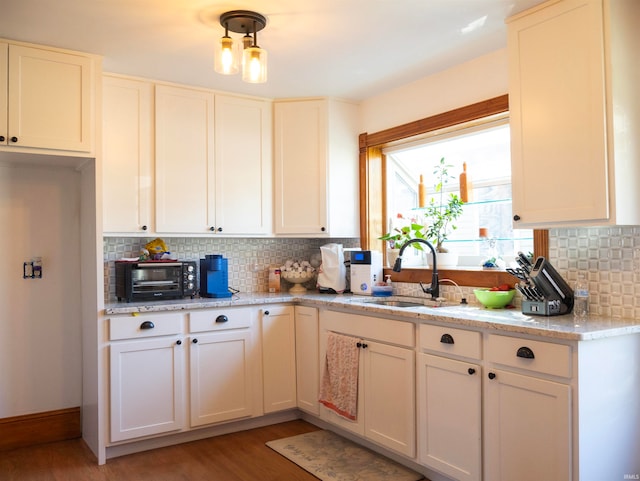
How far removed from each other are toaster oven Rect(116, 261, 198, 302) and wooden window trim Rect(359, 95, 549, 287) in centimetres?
135

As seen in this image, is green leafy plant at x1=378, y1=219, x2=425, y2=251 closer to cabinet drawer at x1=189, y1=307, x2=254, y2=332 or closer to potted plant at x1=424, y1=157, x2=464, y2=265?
potted plant at x1=424, y1=157, x2=464, y2=265

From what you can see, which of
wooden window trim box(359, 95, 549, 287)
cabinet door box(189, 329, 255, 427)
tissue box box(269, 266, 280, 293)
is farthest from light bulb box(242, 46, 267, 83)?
tissue box box(269, 266, 280, 293)

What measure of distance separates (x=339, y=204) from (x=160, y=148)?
1.34 meters

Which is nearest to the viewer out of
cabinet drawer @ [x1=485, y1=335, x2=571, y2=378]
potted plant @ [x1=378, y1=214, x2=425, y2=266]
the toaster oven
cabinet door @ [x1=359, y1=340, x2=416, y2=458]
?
cabinet drawer @ [x1=485, y1=335, x2=571, y2=378]

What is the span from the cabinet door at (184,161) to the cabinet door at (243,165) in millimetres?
69

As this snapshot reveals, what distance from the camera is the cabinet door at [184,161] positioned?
11.8 feet

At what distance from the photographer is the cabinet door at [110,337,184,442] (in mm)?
3168

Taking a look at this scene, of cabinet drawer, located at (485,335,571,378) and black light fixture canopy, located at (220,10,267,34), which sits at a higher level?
black light fixture canopy, located at (220,10,267,34)

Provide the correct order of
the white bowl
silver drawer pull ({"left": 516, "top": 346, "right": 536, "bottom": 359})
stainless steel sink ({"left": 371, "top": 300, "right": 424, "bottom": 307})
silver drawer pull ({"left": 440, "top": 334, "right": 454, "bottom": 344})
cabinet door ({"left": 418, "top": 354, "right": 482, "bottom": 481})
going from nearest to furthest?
1. silver drawer pull ({"left": 516, "top": 346, "right": 536, "bottom": 359})
2. cabinet door ({"left": 418, "top": 354, "right": 482, "bottom": 481})
3. silver drawer pull ({"left": 440, "top": 334, "right": 454, "bottom": 344})
4. stainless steel sink ({"left": 371, "top": 300, "right": 424, "bottom": 307})
5. the white bowl

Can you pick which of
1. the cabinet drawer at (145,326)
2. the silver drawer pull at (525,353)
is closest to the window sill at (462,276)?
the silver drawer pull at (525,353)

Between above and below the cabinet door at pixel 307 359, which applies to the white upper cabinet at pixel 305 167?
above

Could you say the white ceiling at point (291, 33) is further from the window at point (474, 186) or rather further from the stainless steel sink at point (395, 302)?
the stainless steel sink at point (395, 302)

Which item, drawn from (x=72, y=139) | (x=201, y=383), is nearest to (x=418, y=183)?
(x=201, y=383)

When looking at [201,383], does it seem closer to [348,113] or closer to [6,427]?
[6,427]
